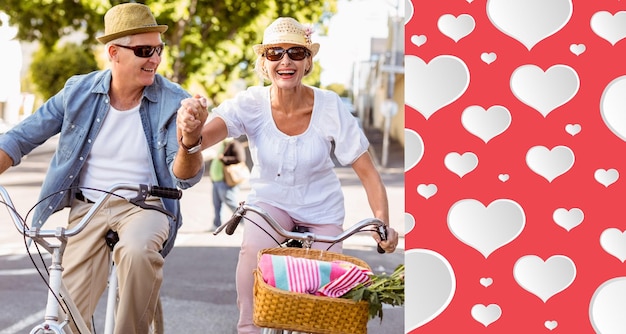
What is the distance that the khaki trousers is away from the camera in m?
4.01

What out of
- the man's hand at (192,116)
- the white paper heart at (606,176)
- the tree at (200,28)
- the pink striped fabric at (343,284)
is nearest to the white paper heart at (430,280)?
the white paper heart at (606,176)

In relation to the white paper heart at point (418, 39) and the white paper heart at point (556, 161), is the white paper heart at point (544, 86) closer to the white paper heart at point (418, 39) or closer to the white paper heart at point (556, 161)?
the white paper heart at point (556, 161)

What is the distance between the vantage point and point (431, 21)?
7.47ft

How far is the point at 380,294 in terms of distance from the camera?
10.2 feet

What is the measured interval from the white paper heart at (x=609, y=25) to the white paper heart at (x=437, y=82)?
0.28 metres

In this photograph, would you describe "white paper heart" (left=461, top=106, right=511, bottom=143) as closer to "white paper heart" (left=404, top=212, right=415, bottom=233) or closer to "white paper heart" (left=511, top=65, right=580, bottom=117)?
"white paper heart" (left=511, top=65, right=580, bottom=117)

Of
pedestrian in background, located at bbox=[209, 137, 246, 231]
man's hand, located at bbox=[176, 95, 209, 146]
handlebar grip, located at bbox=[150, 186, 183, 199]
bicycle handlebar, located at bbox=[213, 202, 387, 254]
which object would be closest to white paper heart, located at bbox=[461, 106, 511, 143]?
man's hand, located at bbox=[176, 95, 209, 146]

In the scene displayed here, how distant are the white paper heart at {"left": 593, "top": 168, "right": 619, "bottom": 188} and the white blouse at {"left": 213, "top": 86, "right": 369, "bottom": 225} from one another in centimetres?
189

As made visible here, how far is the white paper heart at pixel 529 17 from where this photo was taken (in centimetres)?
225

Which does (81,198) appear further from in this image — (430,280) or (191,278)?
(191,278)

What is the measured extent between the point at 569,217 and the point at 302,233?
1798 millimetres

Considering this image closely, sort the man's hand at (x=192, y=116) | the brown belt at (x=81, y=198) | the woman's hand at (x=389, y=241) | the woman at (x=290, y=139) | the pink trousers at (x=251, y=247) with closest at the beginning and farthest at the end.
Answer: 1. the man's hand at (x=192, y=116)
2. the woman's hand at (x=389, y=241)
3. the pink trousers at (x=251, y=247)
4. the woman at (x=290, y=139)
5. the brown belt at (x=81, y=198)

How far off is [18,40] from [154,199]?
1109 inches

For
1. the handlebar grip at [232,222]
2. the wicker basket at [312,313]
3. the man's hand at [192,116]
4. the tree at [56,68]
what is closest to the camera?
the wicker basket at [312,313]
